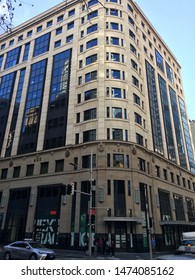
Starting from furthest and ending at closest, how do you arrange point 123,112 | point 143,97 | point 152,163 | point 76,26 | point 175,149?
point 175,149 → point 76,26 → point 143,97 → point 152,163 → point 123,112

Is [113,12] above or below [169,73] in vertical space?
below

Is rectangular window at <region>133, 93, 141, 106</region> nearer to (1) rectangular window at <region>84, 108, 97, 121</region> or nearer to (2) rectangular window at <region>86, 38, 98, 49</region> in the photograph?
(1) rectangular window at <region>84, 108, 97, 121</region>

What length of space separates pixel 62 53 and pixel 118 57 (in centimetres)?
1272

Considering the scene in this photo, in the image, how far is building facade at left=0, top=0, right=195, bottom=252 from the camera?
31266mm

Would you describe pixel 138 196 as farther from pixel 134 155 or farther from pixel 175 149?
pixel 175 149

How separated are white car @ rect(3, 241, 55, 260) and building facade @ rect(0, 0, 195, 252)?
31.1ft

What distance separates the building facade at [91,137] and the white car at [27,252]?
9477mm

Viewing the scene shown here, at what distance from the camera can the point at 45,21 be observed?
5266cm

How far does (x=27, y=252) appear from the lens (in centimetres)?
1664

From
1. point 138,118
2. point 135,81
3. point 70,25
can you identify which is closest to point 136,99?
point 138,118

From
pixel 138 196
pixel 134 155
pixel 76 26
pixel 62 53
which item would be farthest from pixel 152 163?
pixel 76 26

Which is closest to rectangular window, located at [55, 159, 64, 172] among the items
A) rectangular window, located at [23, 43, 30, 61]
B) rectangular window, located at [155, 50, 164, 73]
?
rectangular window, located at [23, 43, 30, 61]

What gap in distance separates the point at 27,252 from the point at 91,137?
20.7 meters

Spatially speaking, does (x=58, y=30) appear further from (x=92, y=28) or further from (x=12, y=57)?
(x=12, y=57)
